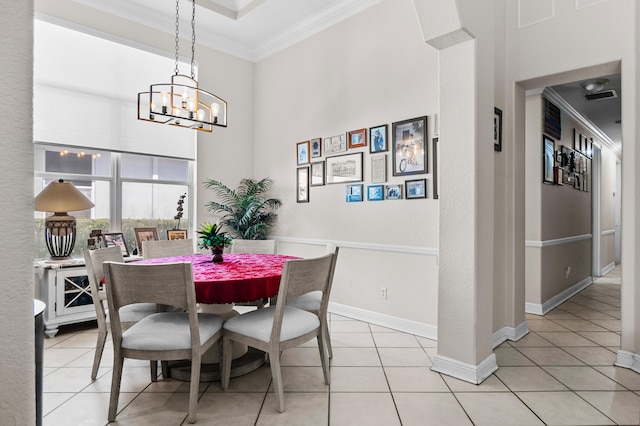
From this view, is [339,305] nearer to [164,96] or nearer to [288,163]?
[288,163]

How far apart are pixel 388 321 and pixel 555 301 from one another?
→ 2458 mm

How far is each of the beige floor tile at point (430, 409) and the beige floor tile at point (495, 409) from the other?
61 mm

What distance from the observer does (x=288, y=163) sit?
15.8 feet

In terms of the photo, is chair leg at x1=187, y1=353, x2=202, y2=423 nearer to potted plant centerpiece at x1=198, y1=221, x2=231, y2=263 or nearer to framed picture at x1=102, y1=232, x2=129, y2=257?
potted plant centerpiece at x1=198, y1=221, x2=231, y2=263

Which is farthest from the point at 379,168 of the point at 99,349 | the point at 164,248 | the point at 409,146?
the point at 99,349

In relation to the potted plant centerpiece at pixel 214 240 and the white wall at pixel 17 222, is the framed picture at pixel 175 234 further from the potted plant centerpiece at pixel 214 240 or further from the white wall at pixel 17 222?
the white wall at pixel 17 222

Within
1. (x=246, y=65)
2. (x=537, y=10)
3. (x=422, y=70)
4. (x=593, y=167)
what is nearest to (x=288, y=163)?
(x=246, y=65)

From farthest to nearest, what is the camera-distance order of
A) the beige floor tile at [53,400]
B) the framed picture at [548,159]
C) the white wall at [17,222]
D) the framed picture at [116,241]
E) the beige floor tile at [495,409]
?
1. the framed picture at [548,159]
2. the framed picture at [116,241]
3. the beige floor tile at [53,400]
4. the beige floor tile at [495,409]
5. the white wall at [17,222]

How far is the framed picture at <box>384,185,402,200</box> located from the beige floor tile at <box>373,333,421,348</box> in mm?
1353

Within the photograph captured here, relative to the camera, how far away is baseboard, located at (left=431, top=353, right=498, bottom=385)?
2.44m

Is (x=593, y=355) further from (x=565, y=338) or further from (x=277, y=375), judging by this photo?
(x=277, y=375)

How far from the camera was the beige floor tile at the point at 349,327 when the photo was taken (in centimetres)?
354

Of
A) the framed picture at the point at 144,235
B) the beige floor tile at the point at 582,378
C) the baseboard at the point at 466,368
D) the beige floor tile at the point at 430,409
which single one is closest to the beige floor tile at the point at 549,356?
the beige floor tile at the point at 582,378

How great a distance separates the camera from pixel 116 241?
155 inches
